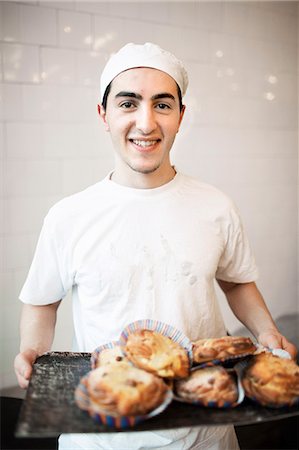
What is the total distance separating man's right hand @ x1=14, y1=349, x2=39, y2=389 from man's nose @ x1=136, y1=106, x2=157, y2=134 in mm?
650

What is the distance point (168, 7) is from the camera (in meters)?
2.17

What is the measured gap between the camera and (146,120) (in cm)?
125

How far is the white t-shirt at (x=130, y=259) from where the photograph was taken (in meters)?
1.30

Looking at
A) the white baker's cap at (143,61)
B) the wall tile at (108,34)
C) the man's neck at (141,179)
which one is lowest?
the man's neck at (141,179)

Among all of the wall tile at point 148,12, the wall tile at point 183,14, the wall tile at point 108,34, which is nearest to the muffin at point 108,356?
the wall tile at point 108,34

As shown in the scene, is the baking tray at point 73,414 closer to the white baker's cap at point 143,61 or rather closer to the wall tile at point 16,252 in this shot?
the white baker's cap at point 143,61

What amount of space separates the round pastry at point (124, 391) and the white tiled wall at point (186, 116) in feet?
4.00

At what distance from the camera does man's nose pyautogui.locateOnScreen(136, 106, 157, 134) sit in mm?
1250

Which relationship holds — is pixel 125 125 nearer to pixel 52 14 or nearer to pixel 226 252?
pixel 226 252

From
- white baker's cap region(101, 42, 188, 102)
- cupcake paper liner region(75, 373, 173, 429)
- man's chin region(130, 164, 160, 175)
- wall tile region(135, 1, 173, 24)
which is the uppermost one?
wall tile region(135, 1, 173, 24)

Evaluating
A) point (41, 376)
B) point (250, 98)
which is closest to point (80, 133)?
point (250, 98)

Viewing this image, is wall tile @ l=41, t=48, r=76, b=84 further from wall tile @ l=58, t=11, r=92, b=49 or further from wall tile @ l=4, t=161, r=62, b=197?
wall tile @ l=4, t=161, r=62, b=197

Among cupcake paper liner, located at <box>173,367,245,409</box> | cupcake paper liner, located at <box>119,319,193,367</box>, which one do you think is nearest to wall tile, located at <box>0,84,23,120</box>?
cupcake paper liner, located at <box>119,319,193,367</box>

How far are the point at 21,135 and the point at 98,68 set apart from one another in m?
0.44
